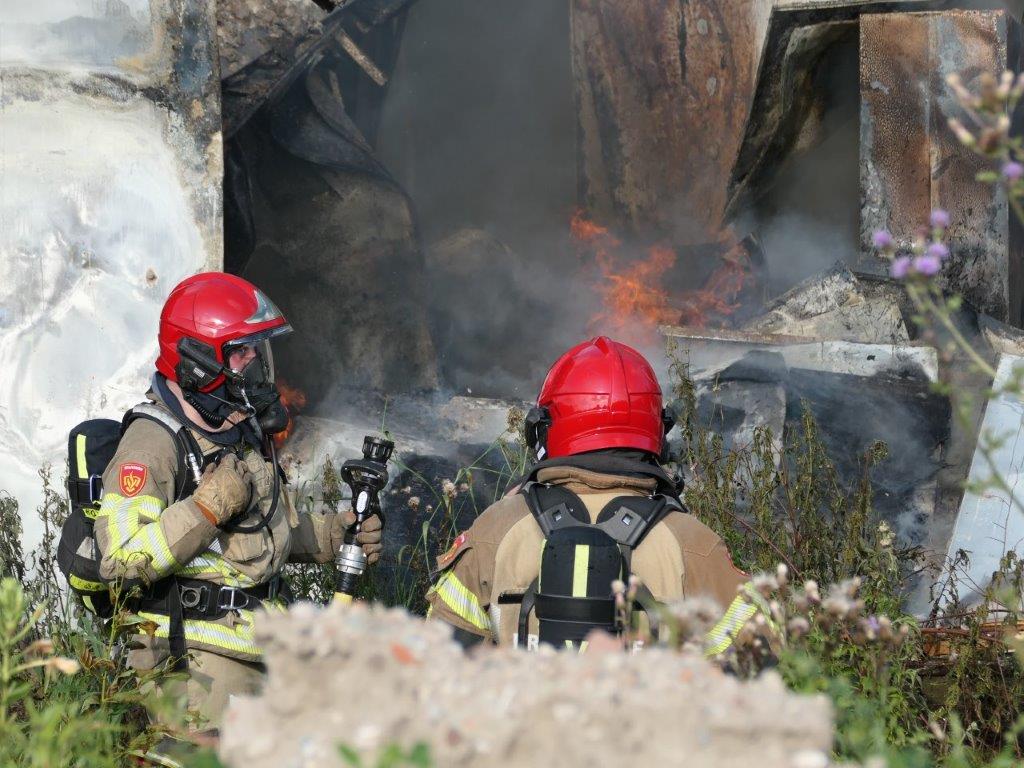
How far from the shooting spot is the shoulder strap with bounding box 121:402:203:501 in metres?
3.48

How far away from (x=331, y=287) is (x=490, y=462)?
195cm

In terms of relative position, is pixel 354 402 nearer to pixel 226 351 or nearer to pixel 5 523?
pixel 5 523

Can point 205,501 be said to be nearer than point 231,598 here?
Yes

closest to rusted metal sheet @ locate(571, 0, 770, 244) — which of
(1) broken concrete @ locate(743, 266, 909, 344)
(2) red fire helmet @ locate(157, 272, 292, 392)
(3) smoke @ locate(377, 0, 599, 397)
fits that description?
(3) smoke @ locate(377, 0, 599, 397)

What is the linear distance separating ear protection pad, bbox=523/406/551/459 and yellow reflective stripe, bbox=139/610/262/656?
3.20 feet

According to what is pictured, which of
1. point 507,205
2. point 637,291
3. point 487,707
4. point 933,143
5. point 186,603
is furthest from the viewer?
point 507,205

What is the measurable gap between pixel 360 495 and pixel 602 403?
105cm

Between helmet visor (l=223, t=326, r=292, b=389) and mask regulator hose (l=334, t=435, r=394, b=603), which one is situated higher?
helmet visor (l=223, t=326, r=292, b=389)

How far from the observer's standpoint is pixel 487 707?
1.21 m

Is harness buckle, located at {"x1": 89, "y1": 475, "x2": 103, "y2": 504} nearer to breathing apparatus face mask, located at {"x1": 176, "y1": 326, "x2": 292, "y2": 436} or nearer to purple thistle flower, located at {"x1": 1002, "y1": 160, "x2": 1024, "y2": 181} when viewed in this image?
breathing apparatus face mask, located at {"x1": 176, "y1": 326, "x2": 292, "y2": 436}

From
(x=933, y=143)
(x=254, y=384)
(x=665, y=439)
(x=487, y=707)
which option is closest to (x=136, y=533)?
(x=254, y=384)

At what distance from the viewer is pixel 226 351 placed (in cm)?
367

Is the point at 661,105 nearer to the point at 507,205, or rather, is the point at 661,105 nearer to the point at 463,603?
the point at 507,205

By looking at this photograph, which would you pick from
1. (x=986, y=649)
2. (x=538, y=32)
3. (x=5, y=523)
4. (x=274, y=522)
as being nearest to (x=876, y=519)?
(x=986, y=649)
